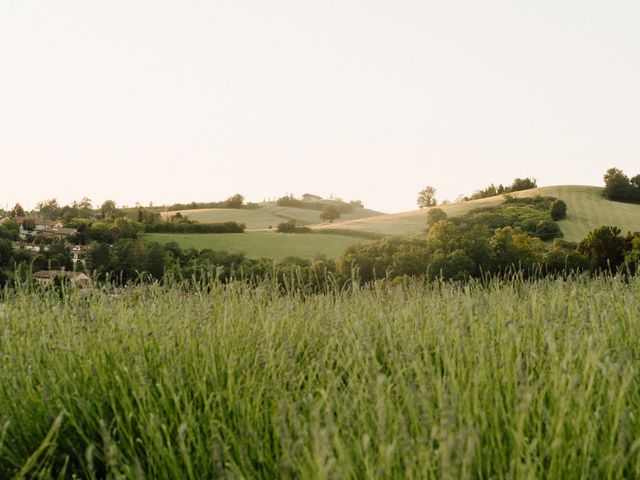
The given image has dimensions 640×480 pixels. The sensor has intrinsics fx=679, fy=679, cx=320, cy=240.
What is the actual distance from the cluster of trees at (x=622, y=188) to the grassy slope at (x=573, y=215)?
3.72 feet

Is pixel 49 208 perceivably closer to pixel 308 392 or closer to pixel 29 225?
pixel 29 225

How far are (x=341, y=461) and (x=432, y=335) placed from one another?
2266 millimetres

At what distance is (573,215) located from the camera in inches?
2242

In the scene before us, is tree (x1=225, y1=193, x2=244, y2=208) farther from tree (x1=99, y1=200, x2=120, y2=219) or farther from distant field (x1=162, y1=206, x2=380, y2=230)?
tree (x1=99, y1=200, x2=120, y2=219)

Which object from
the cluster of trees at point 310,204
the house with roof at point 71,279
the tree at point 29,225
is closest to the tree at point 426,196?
the cluster of trees at point 310,204

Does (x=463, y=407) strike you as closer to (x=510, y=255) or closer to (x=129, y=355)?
(x=129, y=355)

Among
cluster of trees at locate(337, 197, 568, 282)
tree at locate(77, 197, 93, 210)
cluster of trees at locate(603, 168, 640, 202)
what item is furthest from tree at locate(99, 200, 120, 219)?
cluster of trees at locate(603, 168, 640, 202)

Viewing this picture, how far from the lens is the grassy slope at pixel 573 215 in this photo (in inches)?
2101

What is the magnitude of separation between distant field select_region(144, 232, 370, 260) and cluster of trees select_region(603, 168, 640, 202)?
31225mm

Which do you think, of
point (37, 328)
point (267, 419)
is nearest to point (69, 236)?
point (37, 328)

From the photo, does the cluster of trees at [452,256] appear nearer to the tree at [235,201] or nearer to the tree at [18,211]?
the tree at [18,211]

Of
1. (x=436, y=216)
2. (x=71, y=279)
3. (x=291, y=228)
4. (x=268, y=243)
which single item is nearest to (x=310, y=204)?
(x=291, y=228)

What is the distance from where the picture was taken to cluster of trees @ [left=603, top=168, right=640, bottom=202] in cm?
6691

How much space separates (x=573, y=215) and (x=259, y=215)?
33534 millimetres
